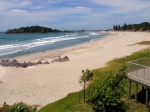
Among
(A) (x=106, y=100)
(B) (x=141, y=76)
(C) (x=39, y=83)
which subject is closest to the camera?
(A) (x=106, y=100)

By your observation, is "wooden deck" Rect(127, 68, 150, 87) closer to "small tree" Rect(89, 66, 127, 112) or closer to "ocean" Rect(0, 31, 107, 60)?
"small tree" Rect(89, 66, 127, 112)

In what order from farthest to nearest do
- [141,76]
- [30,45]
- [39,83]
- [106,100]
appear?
1. [30,45]
2. [39,83]
3. [141,76]
4. [106,100]

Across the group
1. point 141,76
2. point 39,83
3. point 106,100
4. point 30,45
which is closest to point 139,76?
point 141,76

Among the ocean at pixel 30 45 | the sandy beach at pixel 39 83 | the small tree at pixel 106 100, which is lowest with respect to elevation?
the ocean at pixel 30 45

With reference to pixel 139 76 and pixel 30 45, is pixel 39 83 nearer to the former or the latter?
pixel 139 76

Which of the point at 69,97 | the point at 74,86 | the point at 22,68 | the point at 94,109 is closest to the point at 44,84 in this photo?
the point at 74,86

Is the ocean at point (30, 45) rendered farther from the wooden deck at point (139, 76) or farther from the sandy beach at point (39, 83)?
the wooden deck at point (139, 76)

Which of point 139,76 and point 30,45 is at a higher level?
point 139,76

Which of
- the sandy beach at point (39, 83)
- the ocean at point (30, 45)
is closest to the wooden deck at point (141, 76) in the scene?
the sandy beach at point (39, 83)

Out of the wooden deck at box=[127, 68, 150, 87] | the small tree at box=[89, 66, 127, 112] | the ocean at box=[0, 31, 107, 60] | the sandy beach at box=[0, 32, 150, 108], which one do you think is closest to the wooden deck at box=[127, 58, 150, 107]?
the wooden deck at box=[127, 68, 150, 87]

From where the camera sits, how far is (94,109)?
1561cm

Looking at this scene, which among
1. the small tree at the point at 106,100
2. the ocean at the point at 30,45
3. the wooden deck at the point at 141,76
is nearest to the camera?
the small tree at the point at 106,100

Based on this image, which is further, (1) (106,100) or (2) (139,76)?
(2) (139,76)

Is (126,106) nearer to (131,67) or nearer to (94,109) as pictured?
(94,109)
